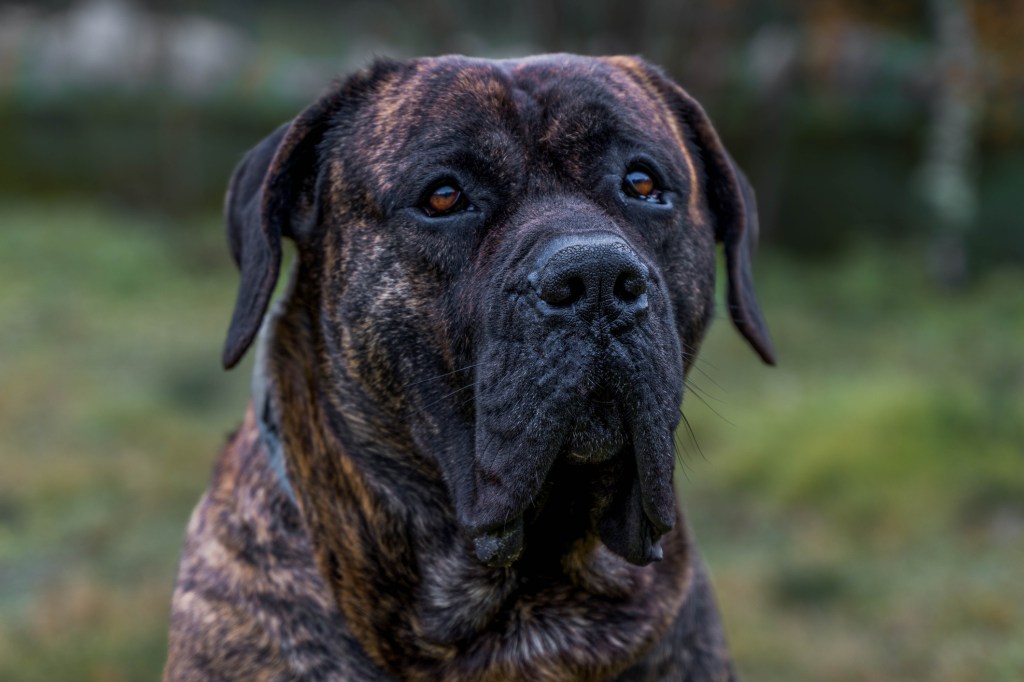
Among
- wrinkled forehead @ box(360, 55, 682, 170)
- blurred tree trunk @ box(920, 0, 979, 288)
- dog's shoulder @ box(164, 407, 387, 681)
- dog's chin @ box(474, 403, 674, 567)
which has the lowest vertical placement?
blurred tree trunk @ box(920, 0, 979, 288)

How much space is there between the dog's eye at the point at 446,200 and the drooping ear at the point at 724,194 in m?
0.68

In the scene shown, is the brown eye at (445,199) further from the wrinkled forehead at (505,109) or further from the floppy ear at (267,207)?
the floppy ear at (267,207)

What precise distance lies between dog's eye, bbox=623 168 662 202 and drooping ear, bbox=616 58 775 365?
0.39 metres

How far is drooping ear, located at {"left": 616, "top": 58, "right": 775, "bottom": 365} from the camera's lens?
3078 mm

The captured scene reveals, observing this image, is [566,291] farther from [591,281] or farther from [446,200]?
[446,200]

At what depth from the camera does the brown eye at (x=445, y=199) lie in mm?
2609

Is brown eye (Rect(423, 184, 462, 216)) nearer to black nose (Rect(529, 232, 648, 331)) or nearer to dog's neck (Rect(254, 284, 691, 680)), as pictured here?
black nose (Rect(529, 232, 648, 331))

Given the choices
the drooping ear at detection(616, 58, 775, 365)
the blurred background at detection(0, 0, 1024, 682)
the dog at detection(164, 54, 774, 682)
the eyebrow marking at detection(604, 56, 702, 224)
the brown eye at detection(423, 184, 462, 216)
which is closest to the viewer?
the dog at detection(164, 54, 774, 682)

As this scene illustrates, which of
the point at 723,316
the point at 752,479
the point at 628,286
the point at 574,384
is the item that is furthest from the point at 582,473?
the point at 752,479

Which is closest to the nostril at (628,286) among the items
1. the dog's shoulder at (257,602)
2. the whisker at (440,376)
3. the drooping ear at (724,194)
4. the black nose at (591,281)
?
the black nose at (591,281)

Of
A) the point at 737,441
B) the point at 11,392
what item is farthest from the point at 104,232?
the point at 737,441

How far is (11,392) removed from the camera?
24.8 ft

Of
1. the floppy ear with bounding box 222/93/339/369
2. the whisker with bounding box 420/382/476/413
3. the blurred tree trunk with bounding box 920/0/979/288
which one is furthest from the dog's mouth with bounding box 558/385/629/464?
the blurred tree trunk with bounding box 920/0/979/288

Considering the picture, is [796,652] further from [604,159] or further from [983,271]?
[983,271]
